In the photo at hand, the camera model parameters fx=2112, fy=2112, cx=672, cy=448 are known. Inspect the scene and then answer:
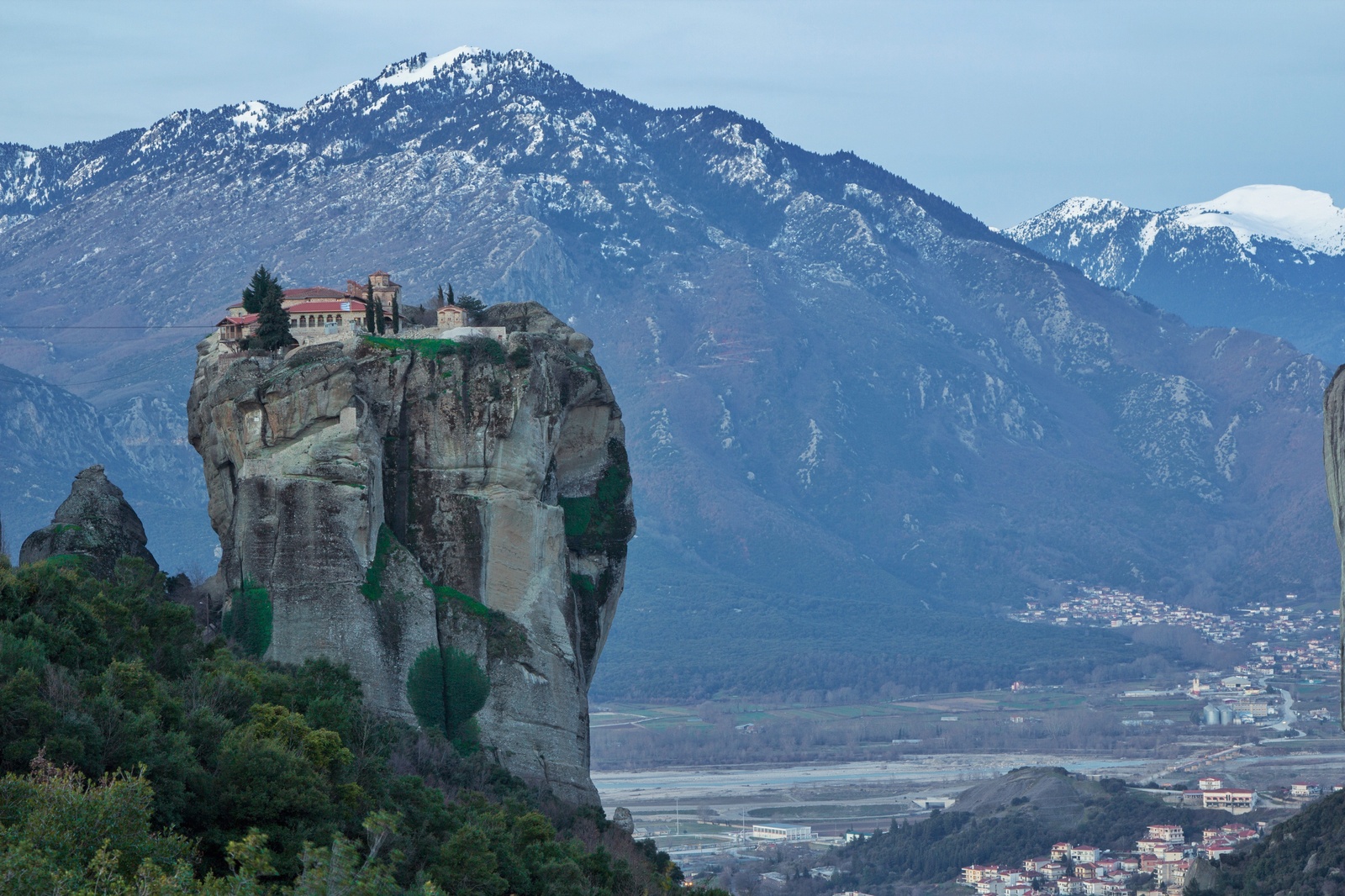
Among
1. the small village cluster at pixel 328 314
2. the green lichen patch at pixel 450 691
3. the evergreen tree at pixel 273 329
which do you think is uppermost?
the small village cluster at pixel 328 314

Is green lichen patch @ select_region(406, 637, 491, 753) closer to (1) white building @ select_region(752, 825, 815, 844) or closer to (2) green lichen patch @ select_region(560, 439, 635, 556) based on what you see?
(2) green lichen patch @ select_region(560, 439, 635, 556)

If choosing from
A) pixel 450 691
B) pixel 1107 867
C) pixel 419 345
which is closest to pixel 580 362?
pixel 419 345

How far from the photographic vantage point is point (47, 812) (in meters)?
30.2

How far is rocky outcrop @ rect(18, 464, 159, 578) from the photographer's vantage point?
6166cm

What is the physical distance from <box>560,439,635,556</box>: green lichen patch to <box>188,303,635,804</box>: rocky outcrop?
80.4 inches

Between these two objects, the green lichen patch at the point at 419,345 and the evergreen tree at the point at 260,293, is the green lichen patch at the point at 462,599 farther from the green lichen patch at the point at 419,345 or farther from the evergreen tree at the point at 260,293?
the evergreen tree at the point at 260,293

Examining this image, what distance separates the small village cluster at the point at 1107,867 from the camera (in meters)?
104

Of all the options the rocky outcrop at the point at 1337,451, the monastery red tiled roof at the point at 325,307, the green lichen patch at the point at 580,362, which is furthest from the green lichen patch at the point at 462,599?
the rocky outcrop at the point at 1337,451

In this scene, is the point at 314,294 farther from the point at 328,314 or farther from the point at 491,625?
the point at 491,625

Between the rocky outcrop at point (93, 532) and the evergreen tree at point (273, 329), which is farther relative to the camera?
the evergreen tree at point (273, 329)

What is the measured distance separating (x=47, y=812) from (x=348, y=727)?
18.7 meters

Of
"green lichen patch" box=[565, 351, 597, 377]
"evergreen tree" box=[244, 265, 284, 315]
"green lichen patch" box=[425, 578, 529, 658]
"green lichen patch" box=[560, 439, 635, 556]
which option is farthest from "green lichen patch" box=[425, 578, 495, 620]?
"evergreen tree" box=[244, 265, 284, 315]

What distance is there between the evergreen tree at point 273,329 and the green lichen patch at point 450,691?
12.0 m

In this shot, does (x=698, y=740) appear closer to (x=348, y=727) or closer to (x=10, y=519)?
(x=10, y=519)
